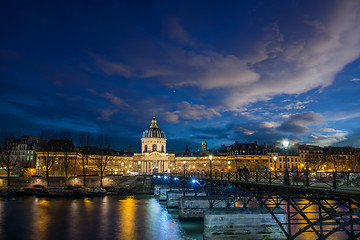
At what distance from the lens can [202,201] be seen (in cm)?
4969

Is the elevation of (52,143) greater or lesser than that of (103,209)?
greater

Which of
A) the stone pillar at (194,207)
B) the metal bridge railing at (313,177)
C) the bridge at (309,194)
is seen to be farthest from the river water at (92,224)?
the metal bridge railing at (313,177)

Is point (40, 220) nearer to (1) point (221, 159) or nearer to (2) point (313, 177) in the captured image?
(2) point (313, 177)

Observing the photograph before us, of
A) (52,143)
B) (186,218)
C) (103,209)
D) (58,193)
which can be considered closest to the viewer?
(186,218)

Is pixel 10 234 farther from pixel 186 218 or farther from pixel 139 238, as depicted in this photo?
pixel 186 218

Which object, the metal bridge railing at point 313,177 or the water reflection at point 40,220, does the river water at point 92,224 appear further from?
the metal bridge railing at point 313,177

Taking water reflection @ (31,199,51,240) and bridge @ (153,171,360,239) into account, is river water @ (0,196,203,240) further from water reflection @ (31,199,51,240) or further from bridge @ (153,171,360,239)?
bridge @ (153,171,360,239)

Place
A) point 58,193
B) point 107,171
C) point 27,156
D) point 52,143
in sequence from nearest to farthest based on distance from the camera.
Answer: point 58,193 → point 52,143 → point 27,156 → point 107,171

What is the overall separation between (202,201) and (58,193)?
54.2 m

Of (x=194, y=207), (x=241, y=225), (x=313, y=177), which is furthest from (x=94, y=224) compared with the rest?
(x=313, y=177)

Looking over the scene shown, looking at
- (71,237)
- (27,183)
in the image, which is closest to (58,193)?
(27,183)

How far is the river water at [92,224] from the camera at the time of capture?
1590 inches

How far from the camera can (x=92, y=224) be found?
47750mm

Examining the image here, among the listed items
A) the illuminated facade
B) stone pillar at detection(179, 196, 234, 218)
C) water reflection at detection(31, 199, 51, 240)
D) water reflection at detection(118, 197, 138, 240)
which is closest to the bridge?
stone pillar at detection(179, 196, 234, 218)
